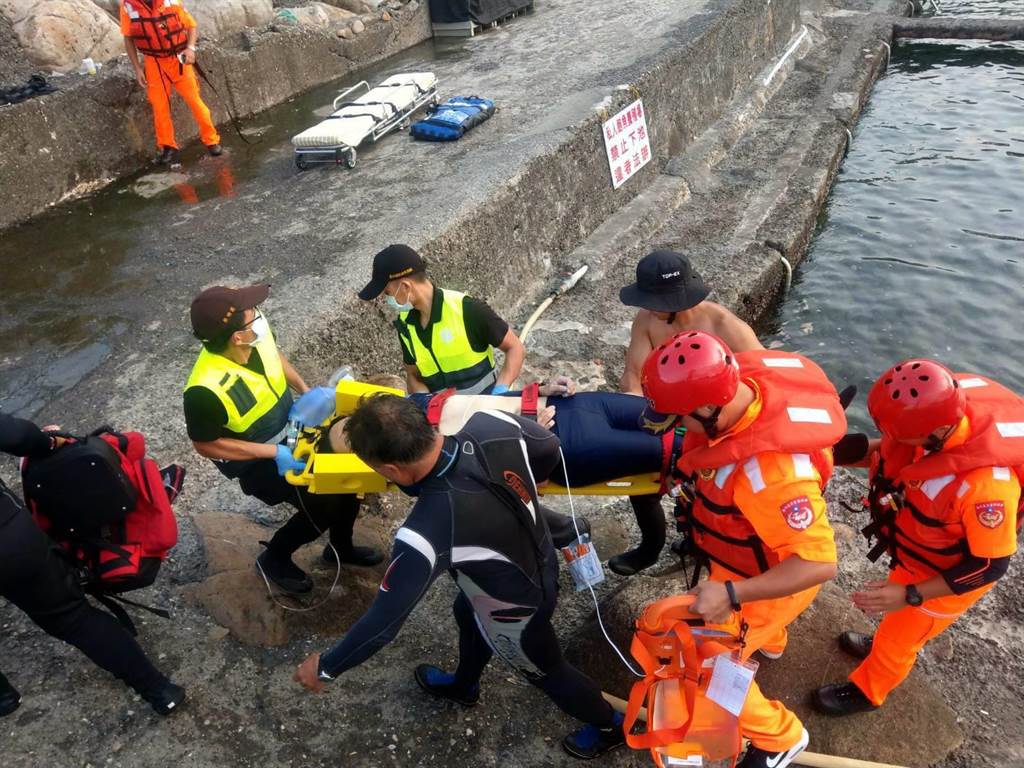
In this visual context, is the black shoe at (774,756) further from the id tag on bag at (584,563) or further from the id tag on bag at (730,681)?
the id tag on bag at (584,563)

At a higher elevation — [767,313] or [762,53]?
[762,53]

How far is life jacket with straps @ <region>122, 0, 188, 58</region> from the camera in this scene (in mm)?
7848

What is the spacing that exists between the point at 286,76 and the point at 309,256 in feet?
19.9

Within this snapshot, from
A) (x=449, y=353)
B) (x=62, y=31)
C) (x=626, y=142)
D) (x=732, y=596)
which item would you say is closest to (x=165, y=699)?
(x=449, y=353)

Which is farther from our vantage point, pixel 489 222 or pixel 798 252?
pixel 798 252

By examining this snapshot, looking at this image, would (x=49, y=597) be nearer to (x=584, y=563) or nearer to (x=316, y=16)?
(x=584, y=563)

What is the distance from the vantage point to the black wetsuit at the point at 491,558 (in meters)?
2.47

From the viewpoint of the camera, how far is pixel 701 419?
2.66 metres

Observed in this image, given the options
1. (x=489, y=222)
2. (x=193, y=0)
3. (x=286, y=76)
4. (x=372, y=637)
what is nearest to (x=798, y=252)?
(x=489, y=222)

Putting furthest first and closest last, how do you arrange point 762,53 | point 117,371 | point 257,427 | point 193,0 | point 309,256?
1. point 762,53
2. point 193,0
3. point 309,256
4. point 117,371
5. point 257,427

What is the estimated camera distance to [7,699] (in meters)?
3.16

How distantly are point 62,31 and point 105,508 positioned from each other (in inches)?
408

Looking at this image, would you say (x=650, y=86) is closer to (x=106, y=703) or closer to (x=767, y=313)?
(x=767, y=313)

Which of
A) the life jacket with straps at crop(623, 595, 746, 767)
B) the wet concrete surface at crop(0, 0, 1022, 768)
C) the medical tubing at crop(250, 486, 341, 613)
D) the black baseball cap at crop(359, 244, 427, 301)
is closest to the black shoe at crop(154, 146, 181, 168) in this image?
the wet concrete surface at crop(0, 0, 1022, 768)
